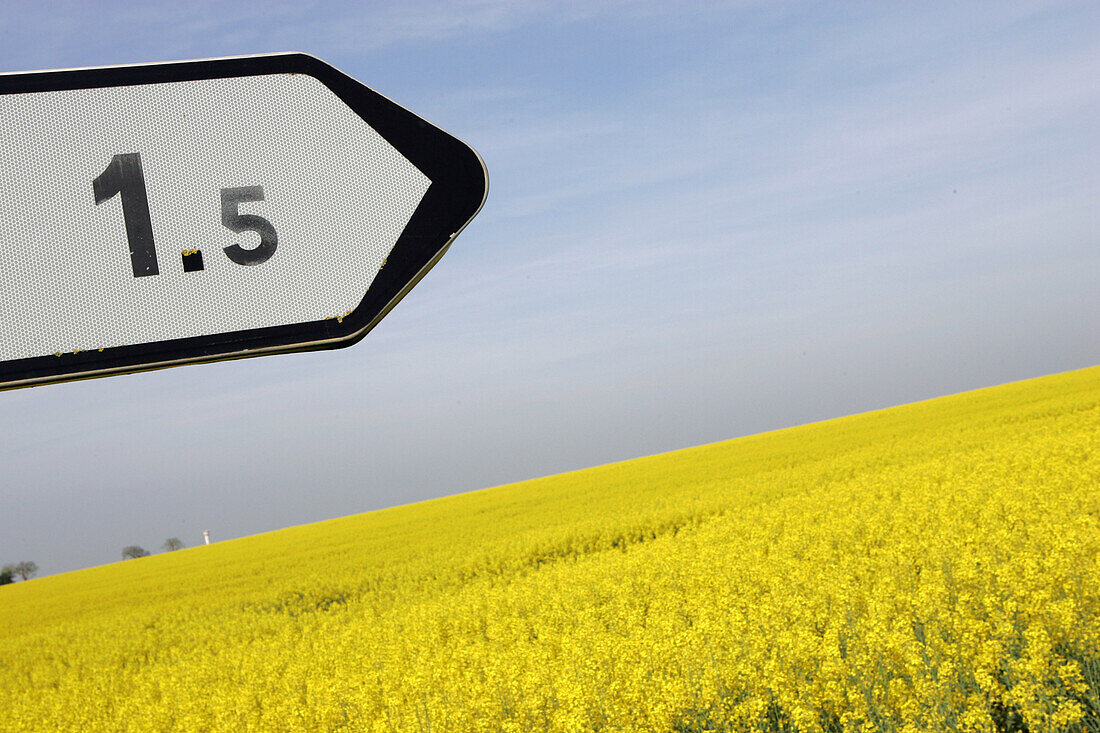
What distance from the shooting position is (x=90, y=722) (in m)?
7.80

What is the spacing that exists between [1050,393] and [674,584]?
2691 cm

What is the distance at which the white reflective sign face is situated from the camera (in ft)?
2.33

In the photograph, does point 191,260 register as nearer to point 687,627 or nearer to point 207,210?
point 207,210

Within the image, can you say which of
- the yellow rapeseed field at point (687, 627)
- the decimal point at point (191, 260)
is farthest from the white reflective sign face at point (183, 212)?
the yellow rapeseed field at point (687, 627)

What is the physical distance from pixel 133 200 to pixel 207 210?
0.27ft

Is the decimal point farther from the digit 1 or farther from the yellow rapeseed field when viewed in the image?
the yellow rapeseed field

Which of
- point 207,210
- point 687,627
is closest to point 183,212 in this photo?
point 207,210

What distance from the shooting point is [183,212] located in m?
0.73

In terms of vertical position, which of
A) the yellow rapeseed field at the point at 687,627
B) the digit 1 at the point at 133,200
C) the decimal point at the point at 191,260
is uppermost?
the digit 1 at the point at 133,200

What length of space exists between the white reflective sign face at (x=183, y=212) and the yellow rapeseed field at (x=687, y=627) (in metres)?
3.36

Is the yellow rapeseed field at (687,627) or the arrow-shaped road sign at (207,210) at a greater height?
the arrow-shaped road sign at (207,210)

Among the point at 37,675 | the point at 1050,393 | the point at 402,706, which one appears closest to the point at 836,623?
the point at 402,706

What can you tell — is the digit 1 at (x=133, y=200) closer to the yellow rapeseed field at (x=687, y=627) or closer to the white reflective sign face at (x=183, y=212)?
the white reflective sign face at (x=183, y=212)

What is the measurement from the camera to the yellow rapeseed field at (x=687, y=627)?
3990 mm
